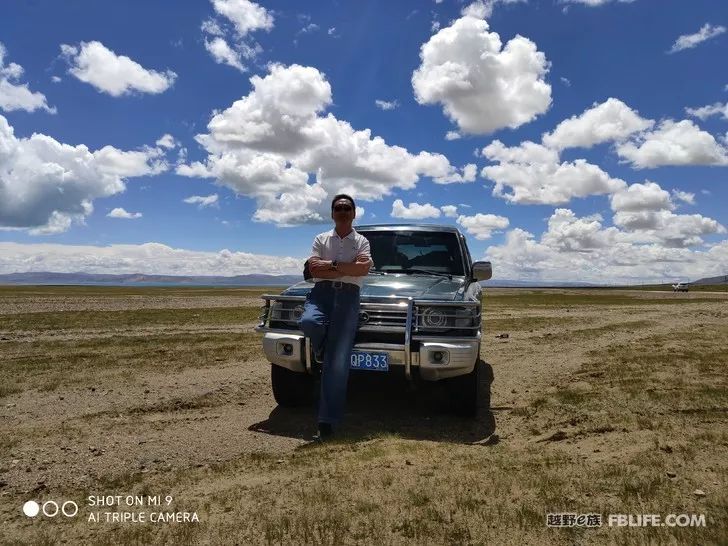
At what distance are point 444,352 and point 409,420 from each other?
1.11 meters

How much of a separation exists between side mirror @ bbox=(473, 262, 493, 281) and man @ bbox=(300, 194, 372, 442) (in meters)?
1.98

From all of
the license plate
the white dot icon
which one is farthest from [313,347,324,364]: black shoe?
the white dot icon

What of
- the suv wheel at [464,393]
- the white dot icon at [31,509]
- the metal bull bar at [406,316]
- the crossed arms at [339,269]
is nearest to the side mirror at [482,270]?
the metal bull bar at [406,316]

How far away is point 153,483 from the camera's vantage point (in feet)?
12.0

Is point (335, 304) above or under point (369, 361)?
above

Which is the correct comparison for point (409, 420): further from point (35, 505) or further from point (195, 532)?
point (35, 505)

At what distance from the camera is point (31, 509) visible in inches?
128

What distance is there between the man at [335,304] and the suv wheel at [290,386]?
92 centimetres

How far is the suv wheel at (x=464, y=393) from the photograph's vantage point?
17.6ft

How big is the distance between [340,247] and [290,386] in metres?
1.96

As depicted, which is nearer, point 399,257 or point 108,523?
point 108,523

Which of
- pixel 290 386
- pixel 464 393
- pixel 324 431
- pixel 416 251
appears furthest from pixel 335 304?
pixel 416 251

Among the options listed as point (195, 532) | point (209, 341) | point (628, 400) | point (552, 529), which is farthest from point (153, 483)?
point (209, 341)

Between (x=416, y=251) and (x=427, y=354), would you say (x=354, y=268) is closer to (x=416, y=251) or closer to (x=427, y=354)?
(x=427, y=354)
